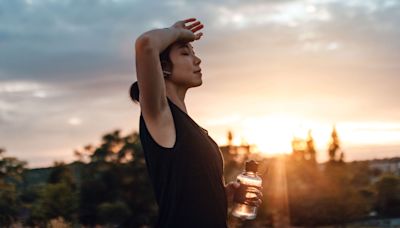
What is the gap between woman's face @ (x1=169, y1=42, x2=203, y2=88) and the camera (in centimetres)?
291

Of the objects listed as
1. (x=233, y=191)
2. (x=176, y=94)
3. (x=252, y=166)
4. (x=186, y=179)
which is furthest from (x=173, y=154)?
(x=252, y=166)

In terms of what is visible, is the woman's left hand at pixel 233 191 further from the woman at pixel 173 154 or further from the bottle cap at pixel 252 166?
the woman at pixel 173 154

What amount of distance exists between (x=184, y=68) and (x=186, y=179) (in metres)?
0.46

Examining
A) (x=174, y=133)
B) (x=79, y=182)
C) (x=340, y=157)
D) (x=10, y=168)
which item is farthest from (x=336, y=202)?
(x=174, y=133)

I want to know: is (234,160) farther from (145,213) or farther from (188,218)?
(188,218)

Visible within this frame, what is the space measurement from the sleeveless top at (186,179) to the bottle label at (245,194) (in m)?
0.46

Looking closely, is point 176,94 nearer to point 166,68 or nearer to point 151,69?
point 166,68

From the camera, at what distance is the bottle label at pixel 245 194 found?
3301 mm

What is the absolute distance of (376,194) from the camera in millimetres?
43781

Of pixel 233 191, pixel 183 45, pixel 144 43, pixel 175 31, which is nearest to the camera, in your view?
pixel 144 43

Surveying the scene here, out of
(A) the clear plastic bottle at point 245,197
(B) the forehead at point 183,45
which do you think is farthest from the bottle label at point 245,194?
(B) the forehead at point 183,45

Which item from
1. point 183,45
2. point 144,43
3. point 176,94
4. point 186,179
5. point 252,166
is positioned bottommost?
point 186,179

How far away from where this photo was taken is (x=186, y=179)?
8.94ft

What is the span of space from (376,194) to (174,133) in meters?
42.6
